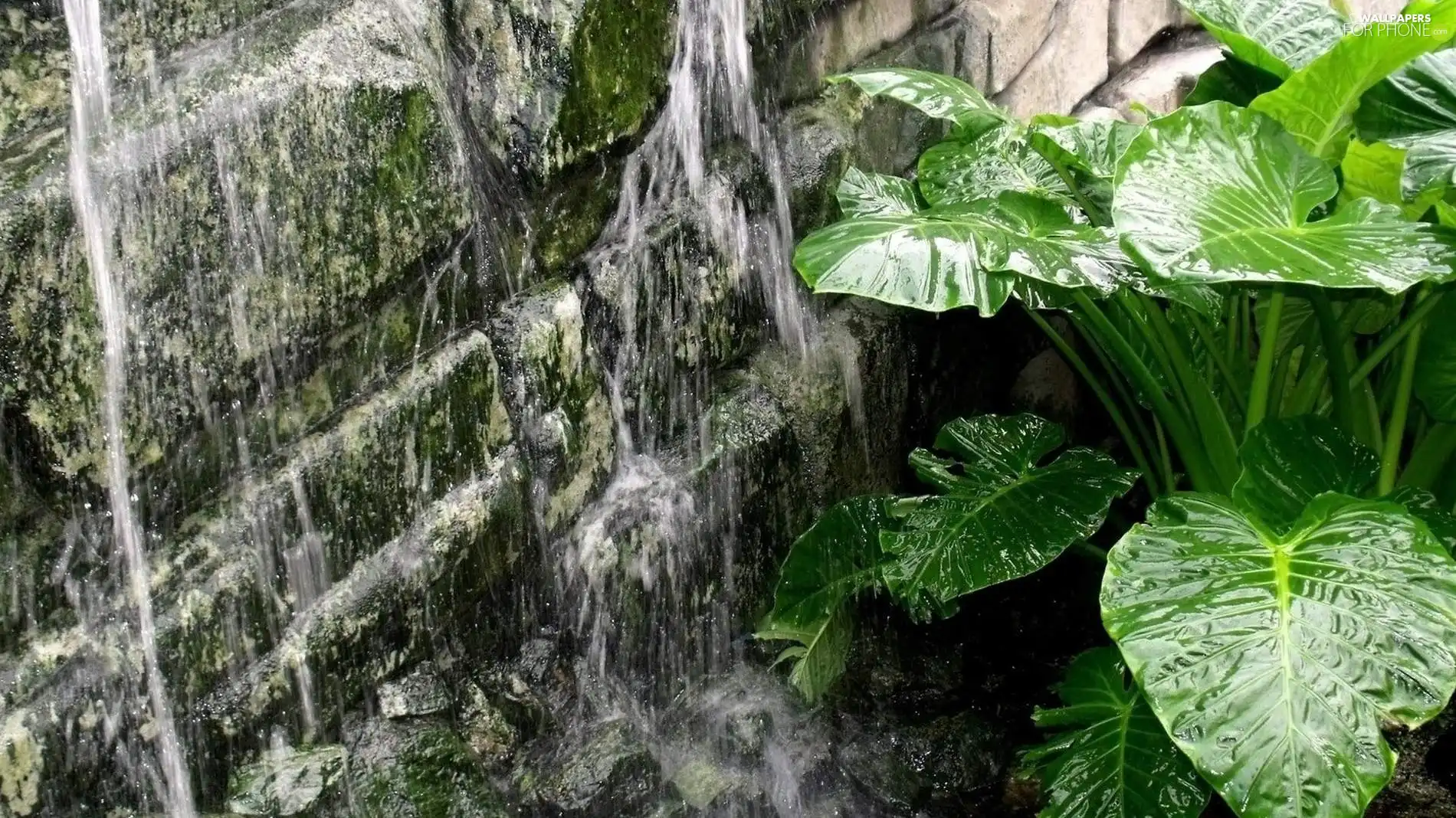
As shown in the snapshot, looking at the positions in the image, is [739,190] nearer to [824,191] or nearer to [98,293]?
[824,191]

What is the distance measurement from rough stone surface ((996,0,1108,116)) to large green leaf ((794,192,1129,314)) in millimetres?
1276

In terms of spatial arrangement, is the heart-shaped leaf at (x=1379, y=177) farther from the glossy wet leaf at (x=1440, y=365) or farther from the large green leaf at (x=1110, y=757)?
the large green leaf at (x=1110, y=757)

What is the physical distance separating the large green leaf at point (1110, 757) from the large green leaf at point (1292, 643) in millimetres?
342

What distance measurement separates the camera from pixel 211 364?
1.79 meters

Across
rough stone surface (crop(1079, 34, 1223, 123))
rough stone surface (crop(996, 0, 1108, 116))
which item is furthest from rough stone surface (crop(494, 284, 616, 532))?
rough stone surface (crop(1079, 34, 1223, 123))

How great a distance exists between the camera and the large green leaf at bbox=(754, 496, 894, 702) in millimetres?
2500

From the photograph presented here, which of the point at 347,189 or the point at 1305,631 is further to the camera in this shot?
the point at 347,189

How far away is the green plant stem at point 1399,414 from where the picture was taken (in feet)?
7.29

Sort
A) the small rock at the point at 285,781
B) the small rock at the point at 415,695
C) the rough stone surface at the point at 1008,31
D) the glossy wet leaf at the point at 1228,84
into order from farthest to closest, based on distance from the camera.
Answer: the rough stone surface at the point at 1008,31 < the glossy wet leaf at the point at 1228,84 < the small rock at the point at 415,695 < the small rock at the point at 285,781

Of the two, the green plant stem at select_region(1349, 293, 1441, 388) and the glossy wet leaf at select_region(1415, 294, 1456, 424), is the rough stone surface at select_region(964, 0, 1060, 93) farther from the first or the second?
the glossy wet leaf at select_region(1415, 294, 1456, 424)

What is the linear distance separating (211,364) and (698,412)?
3.55 ft

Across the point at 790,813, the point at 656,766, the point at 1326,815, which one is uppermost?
the point at 1326,815

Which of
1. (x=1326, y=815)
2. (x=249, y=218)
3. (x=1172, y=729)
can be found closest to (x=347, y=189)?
(x=249, y=218)

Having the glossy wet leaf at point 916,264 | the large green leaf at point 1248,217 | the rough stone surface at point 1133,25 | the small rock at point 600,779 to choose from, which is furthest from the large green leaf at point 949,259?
the rough stone surface at point 1133,25
